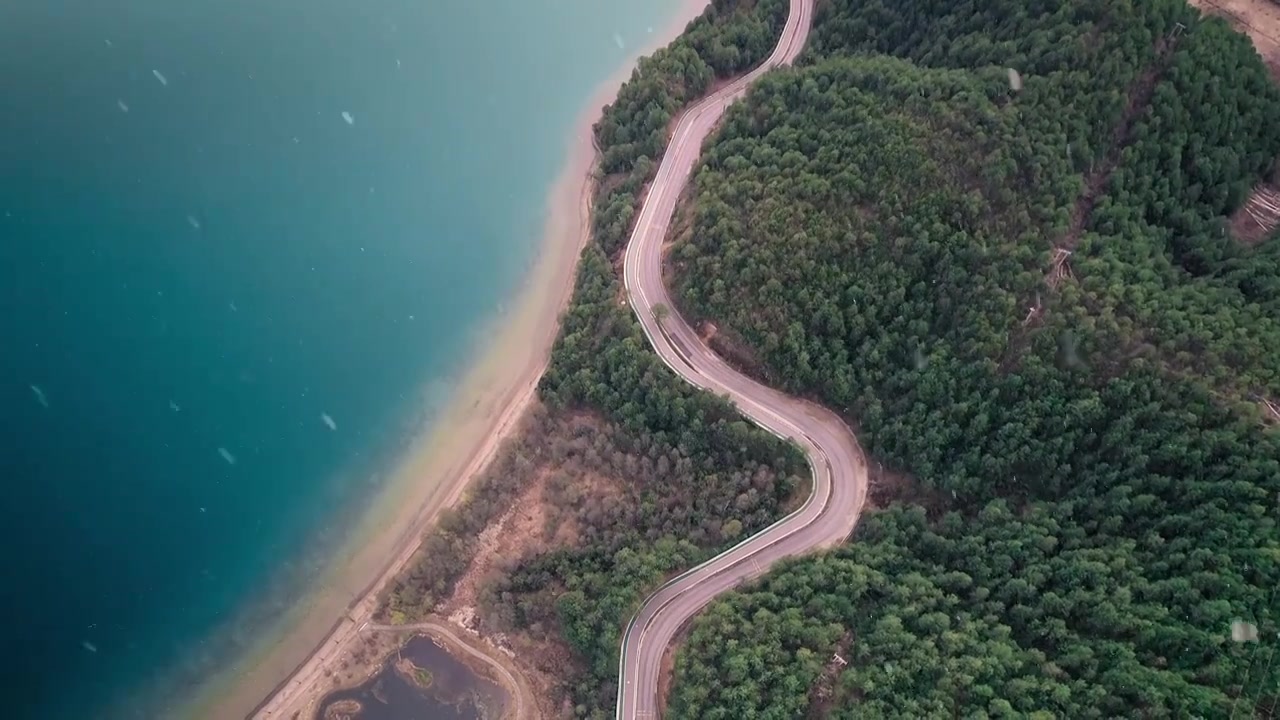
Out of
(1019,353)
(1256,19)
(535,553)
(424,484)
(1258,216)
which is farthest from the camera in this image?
(424,484)

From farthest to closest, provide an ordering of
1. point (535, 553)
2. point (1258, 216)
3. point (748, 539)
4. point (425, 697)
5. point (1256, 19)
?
point (1256, 19), point (535, 553), point (425, 697), point (1258, 216), point (748, 539)

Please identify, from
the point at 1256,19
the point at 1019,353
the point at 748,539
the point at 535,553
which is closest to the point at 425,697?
the point at 535,553

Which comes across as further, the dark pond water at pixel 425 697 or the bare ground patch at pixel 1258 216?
the dark pond water at pixel 425 697

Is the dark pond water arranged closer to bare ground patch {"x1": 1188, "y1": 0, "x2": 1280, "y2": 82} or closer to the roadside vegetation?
the roadside vegetation

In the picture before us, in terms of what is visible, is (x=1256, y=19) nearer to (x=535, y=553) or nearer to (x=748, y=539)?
(x=748, y=539)

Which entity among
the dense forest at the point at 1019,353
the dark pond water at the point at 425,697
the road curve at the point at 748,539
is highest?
the dense forest at the point at 1019,353

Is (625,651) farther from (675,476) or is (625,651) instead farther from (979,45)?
(979,45)

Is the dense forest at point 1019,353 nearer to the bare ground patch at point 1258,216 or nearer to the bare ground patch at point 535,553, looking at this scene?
the bare ground patch at point 1258,216

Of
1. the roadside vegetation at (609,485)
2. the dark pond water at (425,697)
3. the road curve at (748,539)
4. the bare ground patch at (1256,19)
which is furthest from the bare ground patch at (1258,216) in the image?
the dark pond water at (425,697)
